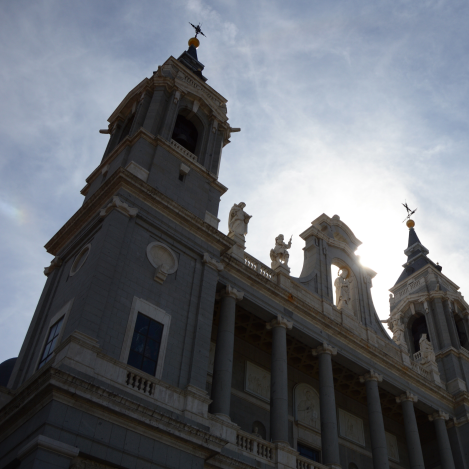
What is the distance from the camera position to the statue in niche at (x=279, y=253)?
85.6ft

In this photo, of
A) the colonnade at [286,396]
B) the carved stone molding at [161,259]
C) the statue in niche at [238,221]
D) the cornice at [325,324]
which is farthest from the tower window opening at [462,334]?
the carved stone molding at [161,259]

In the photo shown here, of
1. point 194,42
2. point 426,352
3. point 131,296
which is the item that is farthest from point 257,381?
point 194,42

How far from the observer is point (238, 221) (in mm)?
25500

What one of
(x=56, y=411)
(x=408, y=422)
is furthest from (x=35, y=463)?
(x=408, y=422)

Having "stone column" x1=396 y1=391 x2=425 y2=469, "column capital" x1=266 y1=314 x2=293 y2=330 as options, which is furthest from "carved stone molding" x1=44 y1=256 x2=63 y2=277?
"stone column" x1=396 y1=391 x2=425 y2=469

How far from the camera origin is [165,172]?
22672 mm

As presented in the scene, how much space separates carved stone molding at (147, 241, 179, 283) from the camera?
62.5 feet

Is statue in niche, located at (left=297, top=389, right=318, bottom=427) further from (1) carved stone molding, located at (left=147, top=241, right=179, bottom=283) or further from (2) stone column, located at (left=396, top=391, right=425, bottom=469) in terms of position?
(1) carved stone molding, located at (left=147, top=241, right=179, bottom=283)

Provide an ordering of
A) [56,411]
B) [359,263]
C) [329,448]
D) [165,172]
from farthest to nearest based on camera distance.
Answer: [359,263]
[165,172]
[329,448]
[56,411]

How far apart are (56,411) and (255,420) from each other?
1148cm

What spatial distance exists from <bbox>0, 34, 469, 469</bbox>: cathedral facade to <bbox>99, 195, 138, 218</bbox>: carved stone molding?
0.05m

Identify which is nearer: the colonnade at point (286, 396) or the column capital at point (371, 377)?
the colonnade at point (286, 396)

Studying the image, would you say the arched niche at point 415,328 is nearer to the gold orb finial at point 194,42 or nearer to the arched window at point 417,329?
the arched window at point 417,329

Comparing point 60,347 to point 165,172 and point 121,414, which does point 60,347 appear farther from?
point 165,172
